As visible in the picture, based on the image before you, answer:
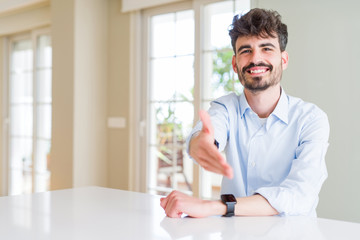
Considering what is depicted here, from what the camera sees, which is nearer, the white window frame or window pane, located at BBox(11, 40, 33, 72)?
the white window frame

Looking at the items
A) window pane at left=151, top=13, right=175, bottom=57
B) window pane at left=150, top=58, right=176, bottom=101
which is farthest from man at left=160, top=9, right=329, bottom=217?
window pane at left=151, top=13, right=175, bottom=57

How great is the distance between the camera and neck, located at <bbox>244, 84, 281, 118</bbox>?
5.41ft

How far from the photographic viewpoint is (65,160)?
4219 millimetres

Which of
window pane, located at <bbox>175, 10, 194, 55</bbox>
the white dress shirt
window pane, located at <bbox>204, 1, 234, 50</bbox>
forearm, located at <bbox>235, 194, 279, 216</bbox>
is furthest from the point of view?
window pane, located at <bbox>175, 10, 194, 55</bbox>

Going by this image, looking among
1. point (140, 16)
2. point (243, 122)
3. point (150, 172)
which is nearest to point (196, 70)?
point (140, 16)

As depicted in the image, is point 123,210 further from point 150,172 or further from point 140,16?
point 140,16

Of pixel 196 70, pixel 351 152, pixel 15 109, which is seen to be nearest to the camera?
pixel 351 152

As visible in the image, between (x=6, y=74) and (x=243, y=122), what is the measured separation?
5.28 meters

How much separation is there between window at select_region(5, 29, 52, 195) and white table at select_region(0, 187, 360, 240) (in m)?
4.03

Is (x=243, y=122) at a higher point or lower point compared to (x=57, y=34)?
Result: lower

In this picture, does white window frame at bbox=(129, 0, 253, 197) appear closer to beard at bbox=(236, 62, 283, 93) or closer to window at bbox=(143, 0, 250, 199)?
window at bbox=(143, 0, 250, 199)

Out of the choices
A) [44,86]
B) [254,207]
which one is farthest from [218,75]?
[44,86]

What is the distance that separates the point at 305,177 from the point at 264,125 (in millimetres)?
Answer: 324

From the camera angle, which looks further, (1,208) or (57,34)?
(57,34)
